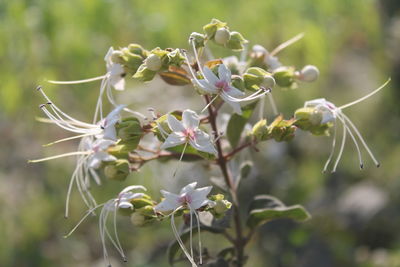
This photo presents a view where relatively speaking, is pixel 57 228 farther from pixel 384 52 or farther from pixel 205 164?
pixel 384 52

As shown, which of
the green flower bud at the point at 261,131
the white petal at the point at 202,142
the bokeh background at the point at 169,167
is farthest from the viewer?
the bokeh background at the point at 169,167

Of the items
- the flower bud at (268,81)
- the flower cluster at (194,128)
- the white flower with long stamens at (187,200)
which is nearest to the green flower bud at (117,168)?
the flower cluster at (194,128)

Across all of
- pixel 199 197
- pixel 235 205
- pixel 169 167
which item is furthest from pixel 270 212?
pixel 169 167

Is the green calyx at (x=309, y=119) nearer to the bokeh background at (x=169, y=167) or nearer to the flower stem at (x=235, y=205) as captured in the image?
the flower stem at (x=235, y=205)

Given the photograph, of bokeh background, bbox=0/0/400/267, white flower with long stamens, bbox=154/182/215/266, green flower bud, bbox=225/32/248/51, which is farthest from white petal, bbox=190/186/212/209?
bokeh background, bbox=0/0/400/267

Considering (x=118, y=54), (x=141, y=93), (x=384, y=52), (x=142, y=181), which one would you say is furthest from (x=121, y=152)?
(x=384, y=52)

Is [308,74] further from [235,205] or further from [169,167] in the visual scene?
[169,167]
